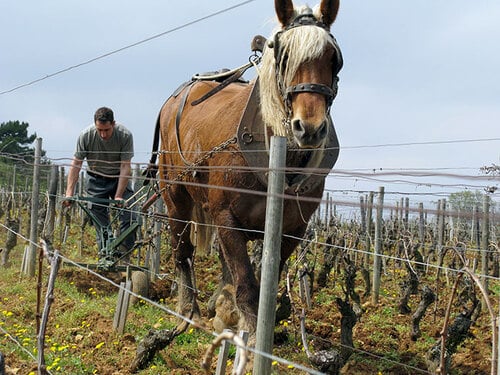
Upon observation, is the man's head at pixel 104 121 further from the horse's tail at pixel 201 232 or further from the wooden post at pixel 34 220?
the horse's tail at pixel 201 232

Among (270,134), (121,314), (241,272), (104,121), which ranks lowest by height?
(121,314)

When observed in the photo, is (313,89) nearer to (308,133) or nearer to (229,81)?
(308,133)

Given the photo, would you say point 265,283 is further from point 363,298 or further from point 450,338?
point 363,298

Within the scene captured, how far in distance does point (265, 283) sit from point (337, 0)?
1785 mm

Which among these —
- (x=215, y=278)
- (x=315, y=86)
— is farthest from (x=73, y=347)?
(x=215, y=278)

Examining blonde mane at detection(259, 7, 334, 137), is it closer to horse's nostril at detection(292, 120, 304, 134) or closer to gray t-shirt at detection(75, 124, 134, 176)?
horse's nostril at detection(292, 120, 304, 134)

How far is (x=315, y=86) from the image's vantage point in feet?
11.0

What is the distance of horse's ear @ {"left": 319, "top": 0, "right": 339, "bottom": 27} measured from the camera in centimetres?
376

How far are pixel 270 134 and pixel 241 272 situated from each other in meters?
0.88

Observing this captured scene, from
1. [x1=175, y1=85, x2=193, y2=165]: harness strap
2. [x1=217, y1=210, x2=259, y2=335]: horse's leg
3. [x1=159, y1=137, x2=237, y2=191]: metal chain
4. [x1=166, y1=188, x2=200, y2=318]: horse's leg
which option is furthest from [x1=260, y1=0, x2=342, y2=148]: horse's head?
[x1=166, y1=188, x2=200, y2=318]: horse's leg

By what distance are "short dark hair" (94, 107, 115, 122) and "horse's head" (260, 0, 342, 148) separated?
359cm

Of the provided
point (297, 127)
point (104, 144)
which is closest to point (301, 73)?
point (297, 127)

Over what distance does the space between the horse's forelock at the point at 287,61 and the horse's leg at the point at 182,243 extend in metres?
2.29

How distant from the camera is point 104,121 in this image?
7.13 metres
